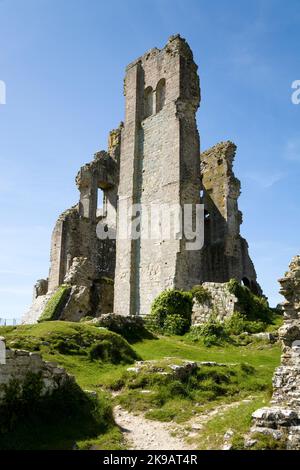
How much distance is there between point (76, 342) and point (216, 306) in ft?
27.8

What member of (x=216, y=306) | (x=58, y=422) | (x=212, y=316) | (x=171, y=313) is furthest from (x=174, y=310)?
(x=58, y=422)

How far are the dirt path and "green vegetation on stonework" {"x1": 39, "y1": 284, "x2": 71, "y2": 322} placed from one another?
656 inches

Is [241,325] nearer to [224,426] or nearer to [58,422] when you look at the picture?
[224,426]

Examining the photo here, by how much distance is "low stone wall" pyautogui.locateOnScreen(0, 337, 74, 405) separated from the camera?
8.52 metres

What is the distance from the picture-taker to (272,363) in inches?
587

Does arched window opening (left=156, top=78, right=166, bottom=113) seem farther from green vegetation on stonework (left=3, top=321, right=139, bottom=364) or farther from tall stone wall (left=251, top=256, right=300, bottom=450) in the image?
tall stone wall (left=251, top=256, right=300, bottom=450)

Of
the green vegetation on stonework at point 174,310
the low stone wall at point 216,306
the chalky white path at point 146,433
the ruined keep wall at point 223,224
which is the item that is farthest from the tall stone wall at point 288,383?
the ruined keep wall at point 223,224

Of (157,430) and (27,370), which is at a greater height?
(27,370)

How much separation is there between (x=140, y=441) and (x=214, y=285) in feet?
46.0

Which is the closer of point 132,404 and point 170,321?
point 132,404

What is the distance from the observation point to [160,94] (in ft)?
96.2

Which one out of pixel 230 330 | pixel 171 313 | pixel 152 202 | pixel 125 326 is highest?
pixel 152 202
